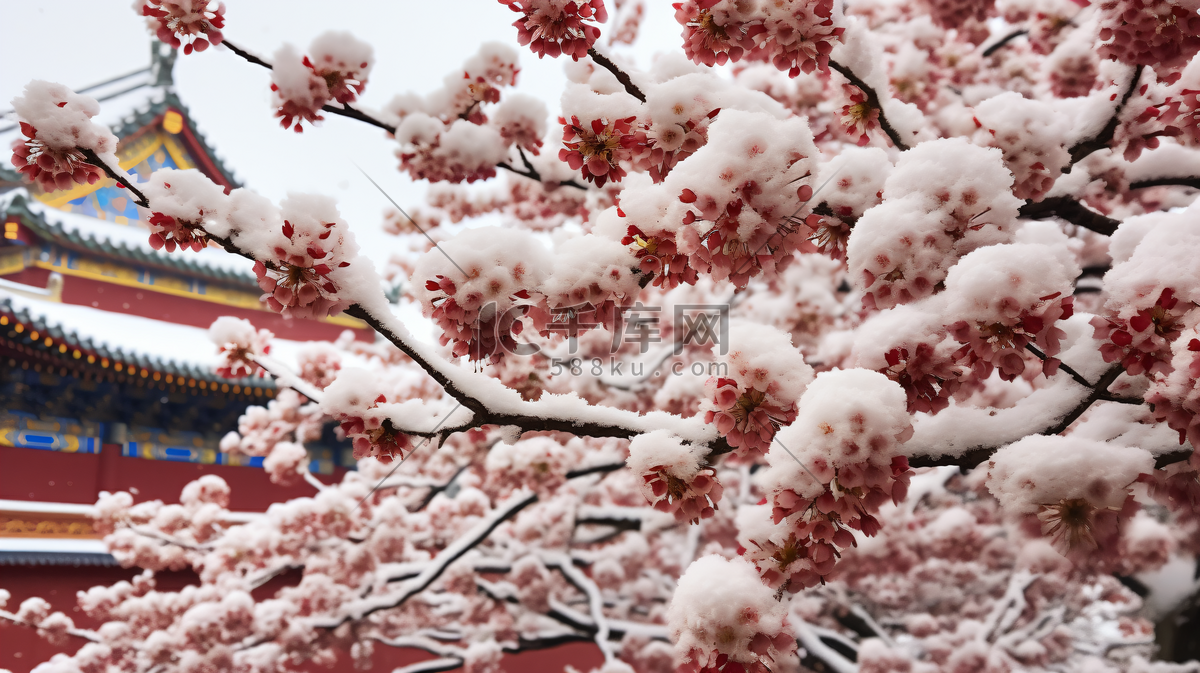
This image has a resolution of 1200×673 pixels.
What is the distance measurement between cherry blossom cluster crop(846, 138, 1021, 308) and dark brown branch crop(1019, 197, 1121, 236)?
103 cm

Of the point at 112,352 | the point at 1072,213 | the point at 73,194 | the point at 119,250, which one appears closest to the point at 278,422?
the point at 112,352

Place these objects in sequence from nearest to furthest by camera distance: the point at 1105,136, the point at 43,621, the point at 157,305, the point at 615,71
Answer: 1. the point at 615,71
2. the point at 1105,136
3. the point at 43,621
4. the point at 157,305

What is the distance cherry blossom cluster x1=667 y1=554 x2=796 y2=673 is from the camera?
1.48 meters

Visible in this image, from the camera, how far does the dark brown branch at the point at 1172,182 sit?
7.92 ft

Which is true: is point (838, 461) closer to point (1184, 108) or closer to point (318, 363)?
point (1184, 108)

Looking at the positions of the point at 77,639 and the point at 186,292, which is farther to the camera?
the point at 186,292

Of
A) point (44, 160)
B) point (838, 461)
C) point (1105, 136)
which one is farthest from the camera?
point (1105, 136)

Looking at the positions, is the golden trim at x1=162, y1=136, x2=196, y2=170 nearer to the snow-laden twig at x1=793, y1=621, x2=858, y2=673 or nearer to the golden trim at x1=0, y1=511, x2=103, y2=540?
A: the golden trim at x1=0, y1=511, x2=103, y2=540

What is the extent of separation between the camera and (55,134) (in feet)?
5.47

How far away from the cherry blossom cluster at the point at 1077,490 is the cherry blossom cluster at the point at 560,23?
1621 millimetres

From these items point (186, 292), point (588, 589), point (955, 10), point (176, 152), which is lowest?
point (588, 589)

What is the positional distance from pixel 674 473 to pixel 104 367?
9.20 metres

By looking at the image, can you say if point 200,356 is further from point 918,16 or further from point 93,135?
point 918,16

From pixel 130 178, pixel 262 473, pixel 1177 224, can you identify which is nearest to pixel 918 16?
pixel 1177 224
